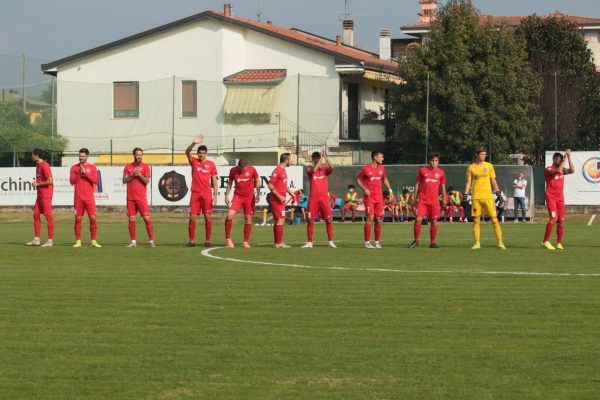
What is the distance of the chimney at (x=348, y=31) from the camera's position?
82.8 metres

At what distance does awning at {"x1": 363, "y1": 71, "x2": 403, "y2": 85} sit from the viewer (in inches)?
2394

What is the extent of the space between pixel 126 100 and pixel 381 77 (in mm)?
14005

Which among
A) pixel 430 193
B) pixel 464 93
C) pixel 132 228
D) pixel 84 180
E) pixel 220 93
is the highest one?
pixel 220 93

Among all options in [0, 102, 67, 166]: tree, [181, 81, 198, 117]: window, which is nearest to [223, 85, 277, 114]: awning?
[181, 81, 198, 117]: window

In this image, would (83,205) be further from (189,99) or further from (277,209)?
(189,99)

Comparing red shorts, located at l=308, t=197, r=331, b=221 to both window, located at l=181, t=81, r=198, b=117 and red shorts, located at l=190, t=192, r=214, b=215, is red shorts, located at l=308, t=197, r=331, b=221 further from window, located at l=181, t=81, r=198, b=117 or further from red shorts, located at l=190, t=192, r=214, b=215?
window, located at l=181, t=81, r=198, b=117

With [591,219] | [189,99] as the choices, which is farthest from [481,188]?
[189,99]

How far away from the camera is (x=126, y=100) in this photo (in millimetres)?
59656

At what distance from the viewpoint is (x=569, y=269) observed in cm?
1811

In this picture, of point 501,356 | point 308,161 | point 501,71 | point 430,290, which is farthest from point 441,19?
point 501,356

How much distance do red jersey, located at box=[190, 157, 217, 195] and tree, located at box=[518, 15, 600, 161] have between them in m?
34.6

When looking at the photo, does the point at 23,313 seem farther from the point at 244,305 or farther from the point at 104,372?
the point at 104,372

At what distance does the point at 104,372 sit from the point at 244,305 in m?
4.09

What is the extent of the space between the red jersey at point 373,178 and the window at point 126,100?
3514 cm
